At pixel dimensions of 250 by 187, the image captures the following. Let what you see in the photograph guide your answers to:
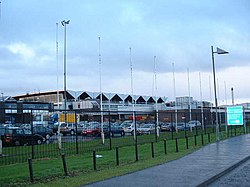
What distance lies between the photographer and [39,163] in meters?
16.4

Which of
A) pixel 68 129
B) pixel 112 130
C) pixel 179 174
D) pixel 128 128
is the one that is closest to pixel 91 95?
pixel 128 128

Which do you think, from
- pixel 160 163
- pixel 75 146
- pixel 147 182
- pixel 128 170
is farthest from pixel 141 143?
pixel 147 182

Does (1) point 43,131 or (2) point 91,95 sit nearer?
(1) point 43,131

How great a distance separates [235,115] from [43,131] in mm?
20889

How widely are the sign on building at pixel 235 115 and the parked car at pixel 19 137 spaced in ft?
68.8

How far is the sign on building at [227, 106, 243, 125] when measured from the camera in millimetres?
33906

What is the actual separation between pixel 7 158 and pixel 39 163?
75.3 inches

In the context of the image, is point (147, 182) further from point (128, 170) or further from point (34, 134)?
point (34, 134)

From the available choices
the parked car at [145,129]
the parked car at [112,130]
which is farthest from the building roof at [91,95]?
the parked car at [112,130]

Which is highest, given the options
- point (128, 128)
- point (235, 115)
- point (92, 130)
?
point (235, 115)

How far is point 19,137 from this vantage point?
18406 millimetres

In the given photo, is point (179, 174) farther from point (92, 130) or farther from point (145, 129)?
point (145, 129)

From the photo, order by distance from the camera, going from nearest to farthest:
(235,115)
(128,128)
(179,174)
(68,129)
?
(179,174), (68,129), (235,115), (128,128)

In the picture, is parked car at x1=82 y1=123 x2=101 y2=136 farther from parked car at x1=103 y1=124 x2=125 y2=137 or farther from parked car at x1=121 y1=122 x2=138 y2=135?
parked car at x1=121 y1=122 x2=138 y2=135
